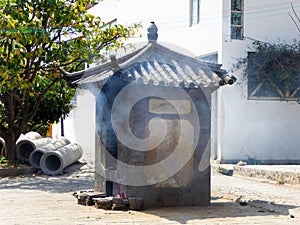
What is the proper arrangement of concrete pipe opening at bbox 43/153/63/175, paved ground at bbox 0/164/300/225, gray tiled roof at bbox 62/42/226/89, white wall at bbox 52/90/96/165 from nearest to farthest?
paved ground at bbox 0/164/300/225 < gray tiled roof at bbox 62/42/226/89 < concrete pipe opening at bbox 43/153/63/175 < white wall at bbox 52/90/96/165

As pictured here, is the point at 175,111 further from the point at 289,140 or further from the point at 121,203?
the point at 289,140

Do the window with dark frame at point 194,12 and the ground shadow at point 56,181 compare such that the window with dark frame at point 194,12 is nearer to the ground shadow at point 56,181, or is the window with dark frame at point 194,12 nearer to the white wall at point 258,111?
the white wall at point 258,111

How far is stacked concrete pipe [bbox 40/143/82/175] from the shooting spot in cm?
1442

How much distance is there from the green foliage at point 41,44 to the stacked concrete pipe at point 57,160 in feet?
4.09

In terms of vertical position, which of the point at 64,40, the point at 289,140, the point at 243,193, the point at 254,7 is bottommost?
the point at 243,193

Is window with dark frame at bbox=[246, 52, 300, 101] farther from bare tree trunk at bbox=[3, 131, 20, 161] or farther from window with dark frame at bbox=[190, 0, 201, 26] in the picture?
bare tree trunk at bbox=[3, 131, 20, 161]

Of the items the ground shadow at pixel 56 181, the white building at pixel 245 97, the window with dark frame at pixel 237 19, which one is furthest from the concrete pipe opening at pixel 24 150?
the window with dark frame at pixel 237 19

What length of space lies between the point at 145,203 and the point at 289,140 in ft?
31.1

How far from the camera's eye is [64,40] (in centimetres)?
1350

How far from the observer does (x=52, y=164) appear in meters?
15.0

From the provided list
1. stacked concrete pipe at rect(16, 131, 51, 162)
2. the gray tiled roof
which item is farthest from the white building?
the gray tiled roof

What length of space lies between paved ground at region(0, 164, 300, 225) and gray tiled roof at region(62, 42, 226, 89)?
2.09 metres

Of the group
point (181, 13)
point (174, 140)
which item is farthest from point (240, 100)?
point (174, 140)

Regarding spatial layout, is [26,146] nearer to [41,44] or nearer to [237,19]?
[41,44]
